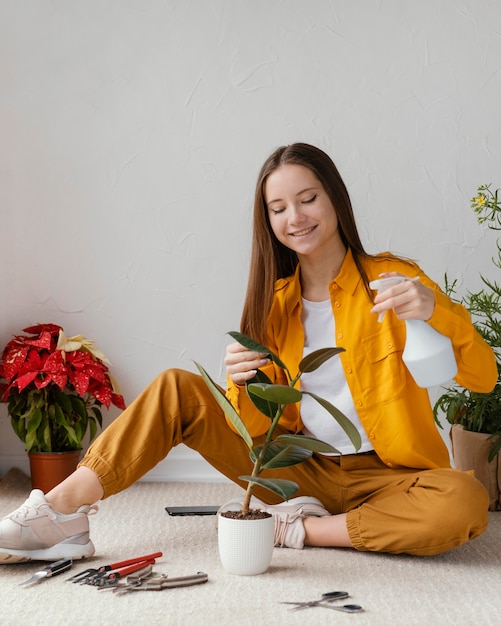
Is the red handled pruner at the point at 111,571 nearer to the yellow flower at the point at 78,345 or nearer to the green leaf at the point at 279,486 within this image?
the green leaf at the point at 279,486

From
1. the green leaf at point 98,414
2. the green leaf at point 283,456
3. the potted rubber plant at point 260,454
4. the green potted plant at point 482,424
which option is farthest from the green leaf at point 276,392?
the green leaf at point 98,414

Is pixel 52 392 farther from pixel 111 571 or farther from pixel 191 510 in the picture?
pixel 111 571

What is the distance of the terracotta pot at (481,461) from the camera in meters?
2.14

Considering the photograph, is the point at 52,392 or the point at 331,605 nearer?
the point at 331,605

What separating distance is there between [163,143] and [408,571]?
1.49 m

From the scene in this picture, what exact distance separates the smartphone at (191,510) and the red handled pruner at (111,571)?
19.9 inches

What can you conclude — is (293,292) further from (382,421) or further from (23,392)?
(23,392)

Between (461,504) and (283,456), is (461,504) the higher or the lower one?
the lower one

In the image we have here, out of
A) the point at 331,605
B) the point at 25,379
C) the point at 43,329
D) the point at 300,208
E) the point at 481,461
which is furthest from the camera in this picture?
the point at 43,329

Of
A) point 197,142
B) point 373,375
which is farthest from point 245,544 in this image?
point 197,142

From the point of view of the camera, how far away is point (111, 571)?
1.45m

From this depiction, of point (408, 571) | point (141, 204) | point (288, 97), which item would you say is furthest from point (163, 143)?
point (408, 571)

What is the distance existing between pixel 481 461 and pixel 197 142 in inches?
47.6

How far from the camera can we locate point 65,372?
229 centimetres
